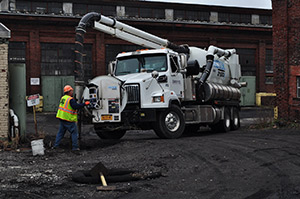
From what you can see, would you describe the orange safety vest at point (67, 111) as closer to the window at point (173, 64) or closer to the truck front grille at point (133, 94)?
the truck front grille at point (133, 94)

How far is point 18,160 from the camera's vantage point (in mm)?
9406

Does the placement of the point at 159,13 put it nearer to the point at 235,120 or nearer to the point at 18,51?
the point at 18,51

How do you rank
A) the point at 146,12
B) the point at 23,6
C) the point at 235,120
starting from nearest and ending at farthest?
the point at 235,120, the point at 23,6, the point at 146,12

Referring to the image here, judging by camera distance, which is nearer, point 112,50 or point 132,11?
point 112,50

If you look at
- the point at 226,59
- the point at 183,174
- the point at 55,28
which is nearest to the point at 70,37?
the point at 55,28

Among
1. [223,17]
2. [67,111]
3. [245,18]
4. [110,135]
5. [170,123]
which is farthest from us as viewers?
[245,18]

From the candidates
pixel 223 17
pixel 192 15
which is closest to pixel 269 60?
pixel 223 17

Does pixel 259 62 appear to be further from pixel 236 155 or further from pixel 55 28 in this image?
pixel 236 155

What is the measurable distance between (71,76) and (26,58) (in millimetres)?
3498

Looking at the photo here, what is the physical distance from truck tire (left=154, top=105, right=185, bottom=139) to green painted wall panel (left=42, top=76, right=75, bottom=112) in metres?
19.1

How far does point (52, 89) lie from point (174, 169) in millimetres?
24537

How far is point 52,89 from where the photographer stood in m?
31.1

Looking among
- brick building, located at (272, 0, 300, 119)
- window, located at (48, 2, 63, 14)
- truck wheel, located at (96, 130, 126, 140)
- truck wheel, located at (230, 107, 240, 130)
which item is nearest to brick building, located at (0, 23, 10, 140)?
truck wheel, located at (96, 130, 126, 140)

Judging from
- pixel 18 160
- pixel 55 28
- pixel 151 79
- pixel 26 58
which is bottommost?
pixel 18 160
